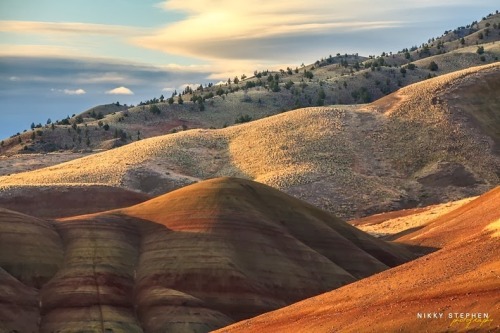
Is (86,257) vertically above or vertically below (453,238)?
above

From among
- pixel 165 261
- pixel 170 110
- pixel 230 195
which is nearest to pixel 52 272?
pixel 165 261

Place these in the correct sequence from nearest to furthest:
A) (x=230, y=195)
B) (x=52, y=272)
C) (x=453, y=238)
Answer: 1. (x=52, y=272)
2. (x=230, y=195)
3. (x=453, y=238)

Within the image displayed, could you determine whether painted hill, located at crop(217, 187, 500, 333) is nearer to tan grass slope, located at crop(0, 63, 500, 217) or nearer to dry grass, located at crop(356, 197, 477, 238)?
dry grass, located at crop(356, 197, 477, 238)

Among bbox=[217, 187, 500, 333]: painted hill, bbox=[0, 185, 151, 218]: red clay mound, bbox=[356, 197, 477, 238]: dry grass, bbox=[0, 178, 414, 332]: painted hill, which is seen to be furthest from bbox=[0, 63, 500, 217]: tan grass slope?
bbox=[217, 187, 500, 333]: painted hill

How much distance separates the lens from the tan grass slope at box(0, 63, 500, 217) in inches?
4240

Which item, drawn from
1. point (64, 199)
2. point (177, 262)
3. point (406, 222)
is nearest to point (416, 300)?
point (177, 262)

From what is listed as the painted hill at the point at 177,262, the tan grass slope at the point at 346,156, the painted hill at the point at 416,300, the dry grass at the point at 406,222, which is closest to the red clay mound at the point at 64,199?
the tan grass slope at the point at 346,156

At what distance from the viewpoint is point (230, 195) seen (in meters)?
64.1

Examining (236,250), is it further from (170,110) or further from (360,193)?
(170,110)

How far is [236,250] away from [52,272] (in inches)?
545

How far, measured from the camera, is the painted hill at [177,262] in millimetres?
51125

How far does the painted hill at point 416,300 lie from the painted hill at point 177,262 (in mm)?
10663

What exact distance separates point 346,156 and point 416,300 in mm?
85406

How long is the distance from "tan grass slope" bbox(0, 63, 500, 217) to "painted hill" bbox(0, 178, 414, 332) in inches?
1539
